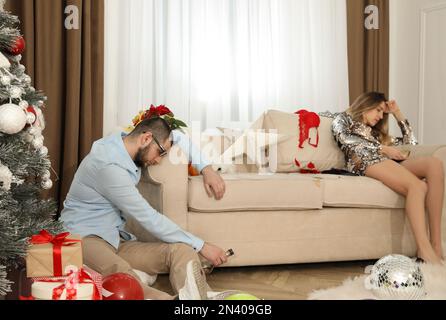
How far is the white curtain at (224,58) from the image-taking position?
413 cm

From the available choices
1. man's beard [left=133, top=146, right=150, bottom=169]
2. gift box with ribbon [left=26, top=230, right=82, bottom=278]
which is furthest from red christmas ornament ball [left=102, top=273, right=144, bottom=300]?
man's beard [left=133, top=146, right=150, bottom=169]

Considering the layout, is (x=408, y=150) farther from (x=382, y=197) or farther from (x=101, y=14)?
(x=101, y=14)

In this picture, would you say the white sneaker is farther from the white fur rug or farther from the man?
the white fur rug

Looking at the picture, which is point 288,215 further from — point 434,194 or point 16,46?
point 16,46

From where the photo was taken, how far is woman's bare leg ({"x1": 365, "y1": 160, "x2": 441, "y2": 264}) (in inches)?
104

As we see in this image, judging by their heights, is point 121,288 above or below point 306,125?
below

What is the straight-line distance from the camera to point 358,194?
277cm

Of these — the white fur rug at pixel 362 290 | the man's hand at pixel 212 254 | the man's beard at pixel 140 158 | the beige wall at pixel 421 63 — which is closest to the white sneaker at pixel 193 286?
the man's hand at pixel 212 254

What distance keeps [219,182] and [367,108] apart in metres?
1.13

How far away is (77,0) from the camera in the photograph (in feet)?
12.5

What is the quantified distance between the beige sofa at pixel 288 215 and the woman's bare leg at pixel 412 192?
0.05m

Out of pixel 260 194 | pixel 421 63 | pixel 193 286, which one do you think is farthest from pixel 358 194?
pixel 421 63

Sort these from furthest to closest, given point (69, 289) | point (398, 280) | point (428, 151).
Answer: point (428, 151) → point (398, 280) → point (69, 289)

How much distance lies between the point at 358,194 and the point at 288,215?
14.8 inches
